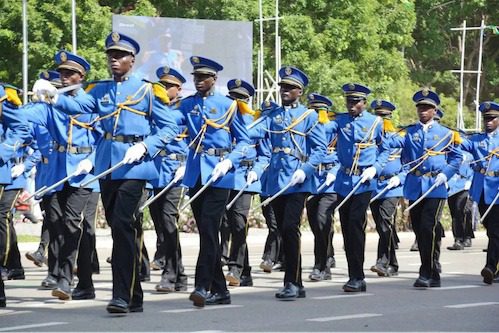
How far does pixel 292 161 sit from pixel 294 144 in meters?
0.17

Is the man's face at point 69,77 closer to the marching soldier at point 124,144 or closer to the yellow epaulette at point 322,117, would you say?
the marching soldier at point 124,144

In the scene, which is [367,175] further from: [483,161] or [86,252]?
[86,252]

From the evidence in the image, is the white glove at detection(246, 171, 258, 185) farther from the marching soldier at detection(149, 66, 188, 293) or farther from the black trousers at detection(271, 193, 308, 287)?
the black trousers at detection(271, 193, 308, 287)

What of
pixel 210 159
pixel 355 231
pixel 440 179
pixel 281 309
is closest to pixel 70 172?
pixel 210 159

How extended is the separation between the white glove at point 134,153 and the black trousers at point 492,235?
5587mm

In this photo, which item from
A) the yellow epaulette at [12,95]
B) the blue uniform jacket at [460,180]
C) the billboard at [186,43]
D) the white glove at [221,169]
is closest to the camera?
the white glove at [221,169]

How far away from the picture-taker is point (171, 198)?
15195mm

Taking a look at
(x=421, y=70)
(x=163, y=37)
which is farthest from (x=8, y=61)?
(x=421, y=70)

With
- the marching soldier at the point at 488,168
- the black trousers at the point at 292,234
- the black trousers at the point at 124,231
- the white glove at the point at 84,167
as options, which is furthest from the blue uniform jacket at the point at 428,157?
the black trousers at the point at 124,231

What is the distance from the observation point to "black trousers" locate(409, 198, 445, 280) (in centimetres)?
1574

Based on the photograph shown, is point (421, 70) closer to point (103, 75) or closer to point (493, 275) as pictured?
point (103, 75)

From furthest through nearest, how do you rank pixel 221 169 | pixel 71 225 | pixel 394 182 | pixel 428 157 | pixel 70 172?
pixel 394 182 → pixel 428 157 → pixel 70 172 → pixel 71 225 → pixel 221 169

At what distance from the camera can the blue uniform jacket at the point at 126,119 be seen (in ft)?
40.3

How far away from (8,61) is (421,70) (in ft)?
73.2
